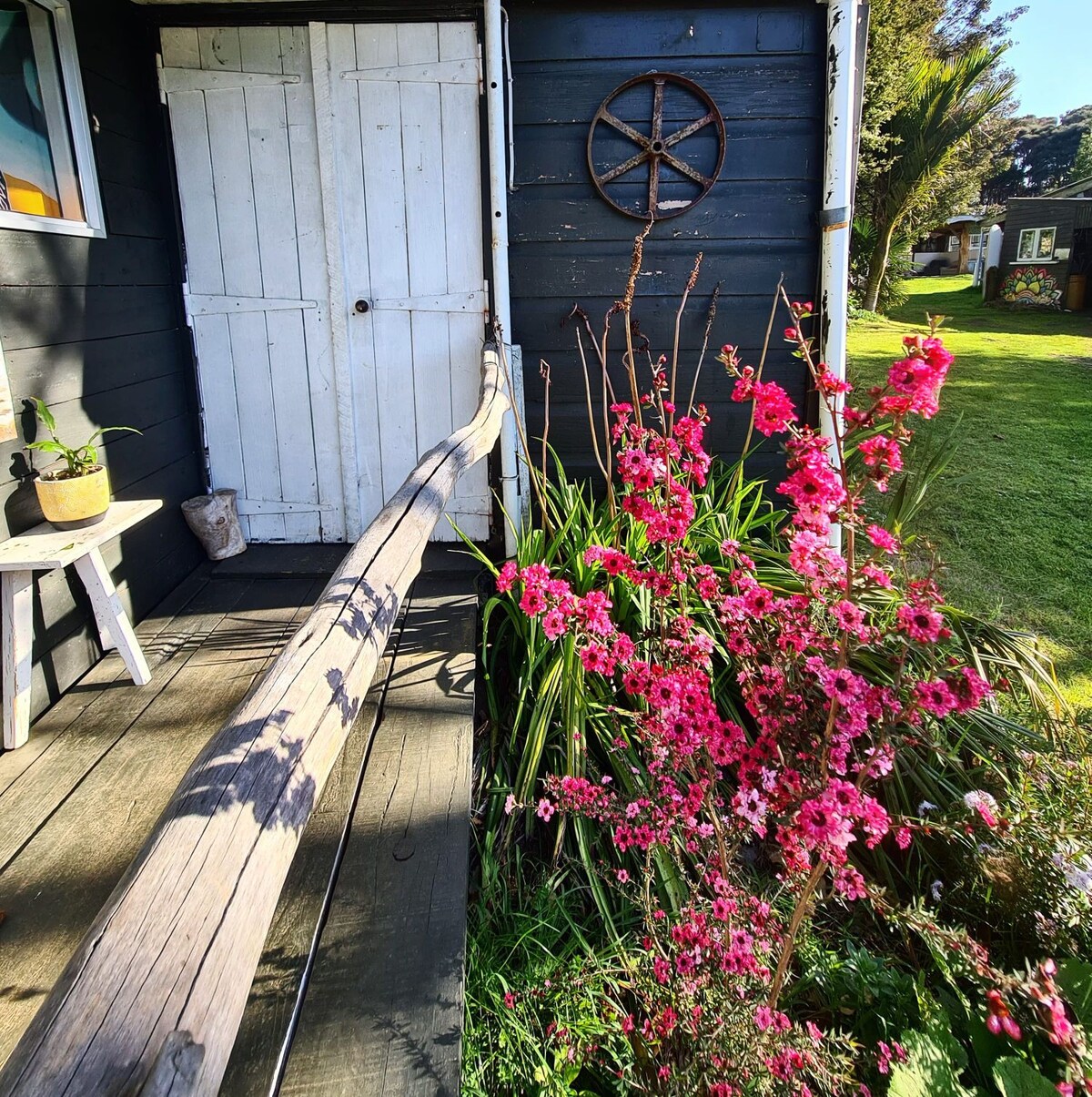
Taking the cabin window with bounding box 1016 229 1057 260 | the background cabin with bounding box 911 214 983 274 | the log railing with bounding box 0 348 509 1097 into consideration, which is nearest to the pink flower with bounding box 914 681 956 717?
the log railing with bounding box 0 348 509 1097

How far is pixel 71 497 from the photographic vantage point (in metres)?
2.48

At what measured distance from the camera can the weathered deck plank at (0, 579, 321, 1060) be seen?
5.48 feet

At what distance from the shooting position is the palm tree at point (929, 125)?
11.3 meters

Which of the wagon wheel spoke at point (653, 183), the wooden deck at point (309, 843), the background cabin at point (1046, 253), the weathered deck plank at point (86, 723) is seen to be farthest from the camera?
the background cabin at point (1046, 253)

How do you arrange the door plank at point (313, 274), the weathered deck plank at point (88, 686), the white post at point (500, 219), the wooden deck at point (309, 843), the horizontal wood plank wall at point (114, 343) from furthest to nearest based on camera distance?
1. the door plank at point (313, 274)
2. the white post at point (500, 219)
3. the horizontal wood plank wall at point (114, 343)
4. the weathered deck plank at point (88, 686)
5. the wooden deck at point (309, 843)

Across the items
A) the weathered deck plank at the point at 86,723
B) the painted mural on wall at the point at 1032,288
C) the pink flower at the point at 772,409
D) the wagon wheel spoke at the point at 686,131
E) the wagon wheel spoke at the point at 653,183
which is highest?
the wagon wheel spoke at the point at 686,131

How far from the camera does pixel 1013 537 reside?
4793 mm

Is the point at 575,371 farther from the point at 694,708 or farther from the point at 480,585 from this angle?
the point at 694,708

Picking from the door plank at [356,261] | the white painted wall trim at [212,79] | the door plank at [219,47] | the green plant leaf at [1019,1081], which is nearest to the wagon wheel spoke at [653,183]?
the door plank at [356,261]

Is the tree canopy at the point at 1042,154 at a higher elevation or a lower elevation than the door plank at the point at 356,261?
higher

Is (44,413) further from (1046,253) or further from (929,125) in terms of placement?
(1046,253)

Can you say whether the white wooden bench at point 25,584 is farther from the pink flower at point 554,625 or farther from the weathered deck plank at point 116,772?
the pink flower at point 554,625

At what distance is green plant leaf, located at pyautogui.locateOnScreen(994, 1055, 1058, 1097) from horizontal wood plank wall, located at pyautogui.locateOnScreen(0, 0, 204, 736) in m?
2.63

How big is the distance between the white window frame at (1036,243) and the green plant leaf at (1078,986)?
16.5m
